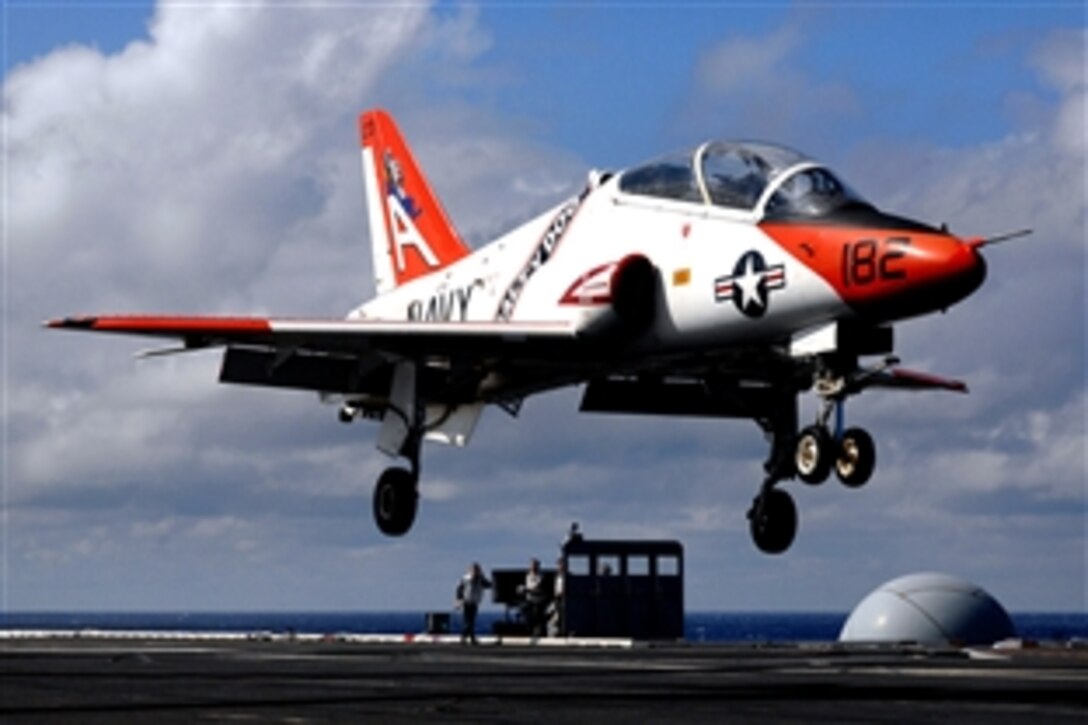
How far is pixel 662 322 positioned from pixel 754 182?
7.72 feet

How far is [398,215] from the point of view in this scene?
3750 cm

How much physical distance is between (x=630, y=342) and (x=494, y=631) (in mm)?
17169

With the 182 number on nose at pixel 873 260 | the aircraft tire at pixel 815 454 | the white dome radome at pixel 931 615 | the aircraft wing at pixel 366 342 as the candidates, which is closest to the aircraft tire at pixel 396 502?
the aircraft wing at pixel 366 342

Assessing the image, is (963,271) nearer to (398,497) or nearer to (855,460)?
(855,460)

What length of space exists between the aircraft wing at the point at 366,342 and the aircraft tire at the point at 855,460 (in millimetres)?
4740

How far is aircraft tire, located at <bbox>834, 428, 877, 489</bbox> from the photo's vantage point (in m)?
23.8

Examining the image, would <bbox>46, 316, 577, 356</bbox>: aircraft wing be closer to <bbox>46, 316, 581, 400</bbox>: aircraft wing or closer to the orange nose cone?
<bbox>46, 316, 581, 400</bbox>: aircraft wing

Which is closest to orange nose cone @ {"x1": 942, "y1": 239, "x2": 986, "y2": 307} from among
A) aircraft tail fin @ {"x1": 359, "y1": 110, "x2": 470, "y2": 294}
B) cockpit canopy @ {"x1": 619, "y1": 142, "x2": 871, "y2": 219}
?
cockpit canopy @ {"x1": 619, "y1": 142, "x2": 871, "y2": 219}

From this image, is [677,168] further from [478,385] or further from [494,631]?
[494,631]

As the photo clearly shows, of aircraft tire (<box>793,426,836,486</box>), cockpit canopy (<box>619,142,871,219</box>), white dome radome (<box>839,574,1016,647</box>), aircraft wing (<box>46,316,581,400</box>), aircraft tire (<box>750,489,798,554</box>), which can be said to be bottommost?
white dome radome (<box>839,574,1016,647</box>)

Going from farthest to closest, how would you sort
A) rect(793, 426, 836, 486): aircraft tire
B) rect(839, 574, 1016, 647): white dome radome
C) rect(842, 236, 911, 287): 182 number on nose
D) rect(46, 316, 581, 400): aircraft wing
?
1. rect(839, 574, 1016, 647): white dome radome
2. rect(46, 316, 581, 400): aircraft wing
3. rect(793, 426, 836, 486): aircraft tire
4. rect(842, 236, 911, 287): 182 number on nose

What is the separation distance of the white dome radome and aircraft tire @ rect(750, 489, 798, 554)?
16.0 metres

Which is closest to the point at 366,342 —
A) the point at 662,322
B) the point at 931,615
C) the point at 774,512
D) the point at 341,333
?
the point at 341,333

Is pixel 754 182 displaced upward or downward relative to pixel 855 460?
upward
